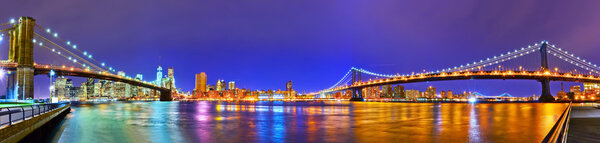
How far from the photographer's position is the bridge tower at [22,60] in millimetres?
47000

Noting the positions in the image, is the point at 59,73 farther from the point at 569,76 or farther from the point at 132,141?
the point at 569,76

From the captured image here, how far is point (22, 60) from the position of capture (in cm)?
4862

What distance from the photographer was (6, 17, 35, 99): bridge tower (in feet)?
154

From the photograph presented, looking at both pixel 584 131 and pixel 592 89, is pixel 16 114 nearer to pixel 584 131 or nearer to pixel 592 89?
pixel 584 131

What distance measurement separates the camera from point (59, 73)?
211ft

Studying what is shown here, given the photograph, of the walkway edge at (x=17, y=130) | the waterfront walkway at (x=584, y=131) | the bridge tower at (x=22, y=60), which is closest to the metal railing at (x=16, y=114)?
the walkway edge at (x=17, y=130)

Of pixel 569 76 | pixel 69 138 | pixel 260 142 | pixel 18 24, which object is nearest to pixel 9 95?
pixel 18 24

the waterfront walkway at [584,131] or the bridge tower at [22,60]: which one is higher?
the bridge tower at [22,60]

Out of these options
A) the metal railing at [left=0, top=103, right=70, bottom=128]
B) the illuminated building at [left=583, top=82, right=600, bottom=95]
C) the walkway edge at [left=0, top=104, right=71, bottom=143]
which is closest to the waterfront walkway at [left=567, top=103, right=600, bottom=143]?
the walkway edge at [left=0, top=104, right=71, bottom=143]

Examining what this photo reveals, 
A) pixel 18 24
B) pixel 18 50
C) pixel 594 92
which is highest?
pixel 18 24

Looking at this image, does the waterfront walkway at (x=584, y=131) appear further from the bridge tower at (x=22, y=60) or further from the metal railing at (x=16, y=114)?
the bridge tower at (x=22, y=60)

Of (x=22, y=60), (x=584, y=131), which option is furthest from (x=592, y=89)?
(x=22, y=60)

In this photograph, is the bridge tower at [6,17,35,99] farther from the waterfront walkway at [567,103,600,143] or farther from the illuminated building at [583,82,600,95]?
the illuminated building at [583,82,600,95]

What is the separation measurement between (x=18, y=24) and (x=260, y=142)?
2089 inches
